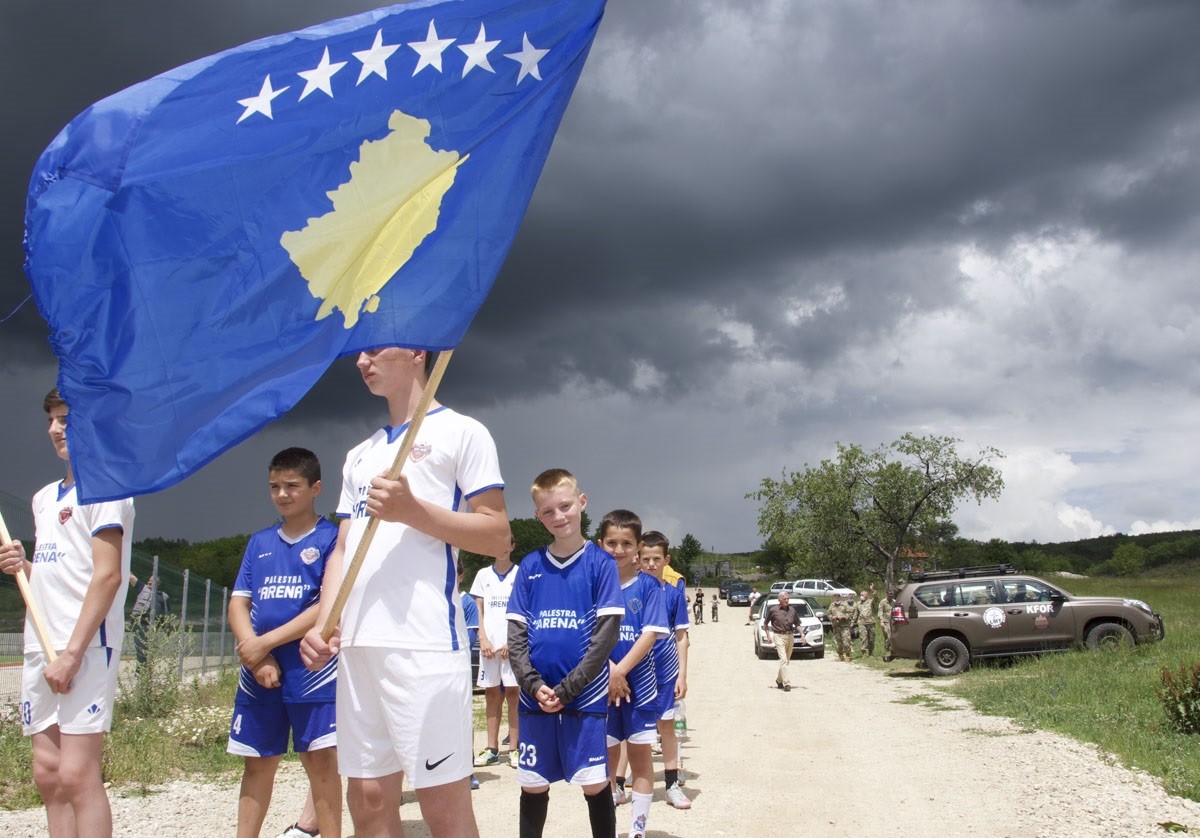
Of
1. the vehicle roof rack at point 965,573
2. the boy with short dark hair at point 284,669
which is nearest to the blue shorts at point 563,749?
the boy with short dark hair at point 284,669

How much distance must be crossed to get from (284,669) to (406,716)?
75.6 inches

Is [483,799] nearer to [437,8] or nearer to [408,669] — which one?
[408,669]

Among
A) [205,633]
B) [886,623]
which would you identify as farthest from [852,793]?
[886,623]

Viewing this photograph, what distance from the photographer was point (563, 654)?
4.61 meters

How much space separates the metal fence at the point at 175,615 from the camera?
10523 mm

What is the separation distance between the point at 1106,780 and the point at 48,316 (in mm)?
7956

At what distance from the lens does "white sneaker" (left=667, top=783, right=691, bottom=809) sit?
700 centimetres

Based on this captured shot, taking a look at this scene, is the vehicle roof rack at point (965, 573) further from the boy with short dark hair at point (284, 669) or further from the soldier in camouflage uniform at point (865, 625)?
the boy with short dark hair at point (284, 669)

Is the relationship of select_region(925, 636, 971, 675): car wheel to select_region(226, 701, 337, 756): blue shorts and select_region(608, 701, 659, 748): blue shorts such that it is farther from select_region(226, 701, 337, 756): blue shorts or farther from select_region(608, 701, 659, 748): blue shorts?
select_region(226, 701, 337, 756): blue shorts

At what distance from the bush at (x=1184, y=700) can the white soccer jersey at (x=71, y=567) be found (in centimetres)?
948

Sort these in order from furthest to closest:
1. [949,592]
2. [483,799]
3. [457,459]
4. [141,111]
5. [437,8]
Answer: [949,592]
[483,799]
[437,8]
[141,111]
[457,459]

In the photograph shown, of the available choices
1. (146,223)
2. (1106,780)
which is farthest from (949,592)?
(146,223)

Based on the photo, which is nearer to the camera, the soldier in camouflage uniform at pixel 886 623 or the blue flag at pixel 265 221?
the blue flag at pixel 265 221

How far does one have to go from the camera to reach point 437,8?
4043 mm
